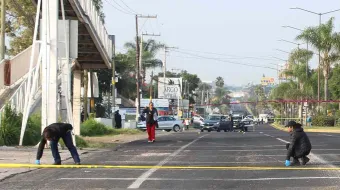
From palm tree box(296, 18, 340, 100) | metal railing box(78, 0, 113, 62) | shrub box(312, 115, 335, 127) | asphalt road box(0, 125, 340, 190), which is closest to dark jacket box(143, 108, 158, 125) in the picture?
metal railing box(78, 0, 113, 62)

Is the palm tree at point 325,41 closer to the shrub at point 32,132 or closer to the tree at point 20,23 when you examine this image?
the tree at point 20,23

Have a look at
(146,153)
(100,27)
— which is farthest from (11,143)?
(100,27)

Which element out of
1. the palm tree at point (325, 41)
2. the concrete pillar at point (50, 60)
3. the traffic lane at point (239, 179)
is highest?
the palm tree at point (325, 41)

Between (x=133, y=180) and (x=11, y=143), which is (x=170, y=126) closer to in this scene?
(x=11, y=143)

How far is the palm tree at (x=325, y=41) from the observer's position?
5850 cm

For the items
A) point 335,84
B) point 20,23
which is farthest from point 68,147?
point 335,84

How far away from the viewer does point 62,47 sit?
22.8m

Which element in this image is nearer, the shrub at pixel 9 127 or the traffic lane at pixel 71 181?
the traffic lane at pixel 71 181

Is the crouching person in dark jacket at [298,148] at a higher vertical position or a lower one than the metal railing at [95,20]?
lower

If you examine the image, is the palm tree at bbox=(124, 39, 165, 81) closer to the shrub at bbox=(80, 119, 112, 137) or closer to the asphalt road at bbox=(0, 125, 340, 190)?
the shrub at bbox=(80, 119, 112, 137)

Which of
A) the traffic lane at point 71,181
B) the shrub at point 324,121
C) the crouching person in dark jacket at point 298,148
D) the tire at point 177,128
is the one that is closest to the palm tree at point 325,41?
the shrub at point 324,121

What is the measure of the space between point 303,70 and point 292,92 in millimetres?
8249

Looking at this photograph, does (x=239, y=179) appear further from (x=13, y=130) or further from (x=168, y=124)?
(x=168, y=124)

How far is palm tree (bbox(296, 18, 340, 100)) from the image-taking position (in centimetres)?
5850
